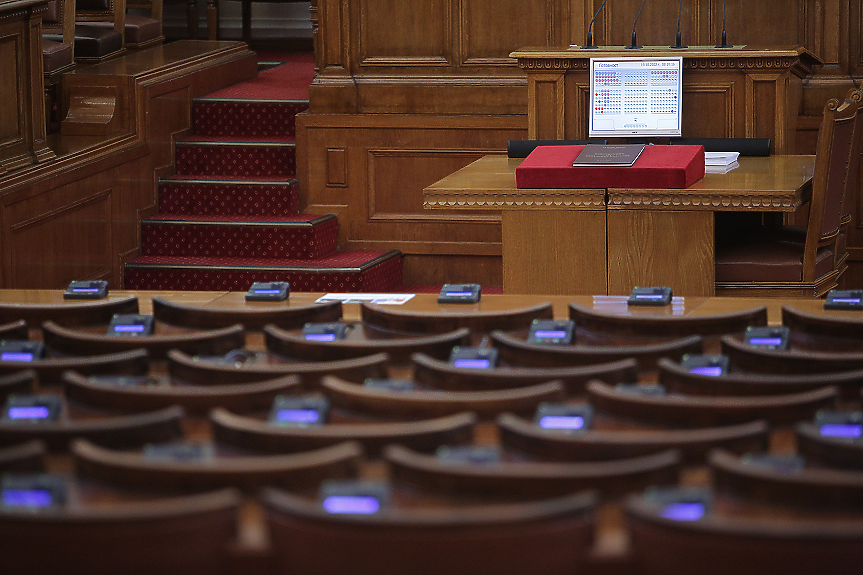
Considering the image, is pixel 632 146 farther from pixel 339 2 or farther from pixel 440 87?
pixel 339 2

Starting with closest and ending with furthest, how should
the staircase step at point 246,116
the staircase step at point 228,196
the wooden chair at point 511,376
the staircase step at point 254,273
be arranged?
the wooden chair at point 511,376, the staircase step at point 254,273, the staircase step at point 228,196, the staircase step at point 246,116

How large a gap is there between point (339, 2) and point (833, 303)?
360cm

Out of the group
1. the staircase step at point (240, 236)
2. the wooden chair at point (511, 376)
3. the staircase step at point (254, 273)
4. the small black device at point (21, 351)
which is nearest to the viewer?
the wooden chair at point (511, 376)

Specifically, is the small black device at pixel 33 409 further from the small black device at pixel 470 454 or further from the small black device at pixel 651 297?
the small black device at pixel 651 297

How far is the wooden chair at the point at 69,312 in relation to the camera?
10.6ft

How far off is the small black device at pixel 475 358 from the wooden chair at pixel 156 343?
506 mm

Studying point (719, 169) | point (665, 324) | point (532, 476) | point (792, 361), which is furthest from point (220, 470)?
point (719, 169)

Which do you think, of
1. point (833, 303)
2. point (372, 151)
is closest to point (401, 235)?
point (372, 151)

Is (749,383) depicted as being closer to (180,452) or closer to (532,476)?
(532,476)

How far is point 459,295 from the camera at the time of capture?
11.5 feet

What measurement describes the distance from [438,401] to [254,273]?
3678 mm

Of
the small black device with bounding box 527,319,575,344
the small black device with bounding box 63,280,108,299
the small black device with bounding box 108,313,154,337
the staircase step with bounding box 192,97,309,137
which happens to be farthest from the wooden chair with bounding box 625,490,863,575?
the staircase step with bounding box 192,97,309,137

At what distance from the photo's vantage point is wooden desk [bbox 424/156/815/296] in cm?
454

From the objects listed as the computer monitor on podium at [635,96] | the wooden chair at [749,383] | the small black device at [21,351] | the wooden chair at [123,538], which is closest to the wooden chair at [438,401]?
the wooden chair at [749,383]
